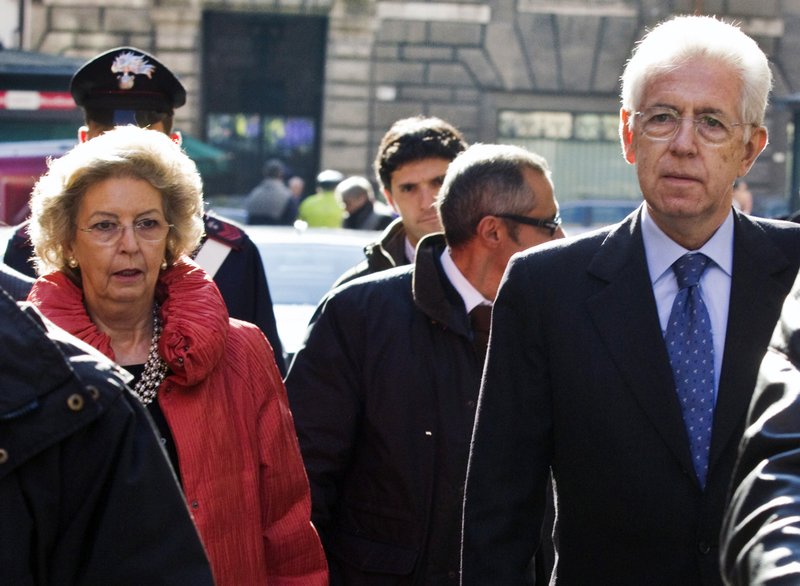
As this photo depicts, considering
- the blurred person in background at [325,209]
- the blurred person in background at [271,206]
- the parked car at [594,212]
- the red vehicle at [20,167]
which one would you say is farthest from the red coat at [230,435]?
the parked car at [594,212]

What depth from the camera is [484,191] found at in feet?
15.2

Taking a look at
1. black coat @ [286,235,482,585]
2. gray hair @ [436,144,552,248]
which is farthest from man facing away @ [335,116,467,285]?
black coat @ [286,235,482,585]

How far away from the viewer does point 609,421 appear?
344cm

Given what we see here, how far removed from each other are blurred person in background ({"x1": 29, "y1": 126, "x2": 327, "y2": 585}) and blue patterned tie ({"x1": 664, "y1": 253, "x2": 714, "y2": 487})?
3.13ft

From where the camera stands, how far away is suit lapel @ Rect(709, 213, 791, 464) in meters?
3.36

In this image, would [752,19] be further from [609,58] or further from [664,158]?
[664,158]

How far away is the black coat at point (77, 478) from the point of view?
2.32 metres

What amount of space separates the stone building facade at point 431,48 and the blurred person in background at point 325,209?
892 centimetres

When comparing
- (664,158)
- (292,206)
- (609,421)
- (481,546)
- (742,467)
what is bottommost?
(292,206)

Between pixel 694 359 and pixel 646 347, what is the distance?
10 centimetres

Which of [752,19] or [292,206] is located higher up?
[752,19]

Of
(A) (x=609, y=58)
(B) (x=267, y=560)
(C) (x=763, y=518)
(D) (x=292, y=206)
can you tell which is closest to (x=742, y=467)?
(C) (x=763, y=518)

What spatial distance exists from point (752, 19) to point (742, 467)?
24212 mm

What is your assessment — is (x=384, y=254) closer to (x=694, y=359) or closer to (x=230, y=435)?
(x=230, y=435)
